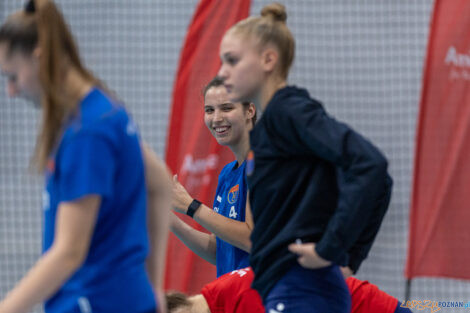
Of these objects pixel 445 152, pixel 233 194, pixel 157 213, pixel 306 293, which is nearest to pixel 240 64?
pixel 157 213

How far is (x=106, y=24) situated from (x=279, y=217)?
5.03 meters

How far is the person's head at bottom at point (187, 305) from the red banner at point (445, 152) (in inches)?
63.3

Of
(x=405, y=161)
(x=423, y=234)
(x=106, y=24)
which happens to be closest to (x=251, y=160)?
(x=423, y=234)

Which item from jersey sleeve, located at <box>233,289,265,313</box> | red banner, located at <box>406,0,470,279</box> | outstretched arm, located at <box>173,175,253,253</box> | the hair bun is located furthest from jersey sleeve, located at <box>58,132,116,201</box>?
red banner, located at <box>406,0,470,279</box>

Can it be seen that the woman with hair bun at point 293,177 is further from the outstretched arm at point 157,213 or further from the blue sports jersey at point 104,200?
the blue sports jersey at point 104,200

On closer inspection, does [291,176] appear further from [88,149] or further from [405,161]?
[405,161]

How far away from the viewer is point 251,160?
1.66 metres

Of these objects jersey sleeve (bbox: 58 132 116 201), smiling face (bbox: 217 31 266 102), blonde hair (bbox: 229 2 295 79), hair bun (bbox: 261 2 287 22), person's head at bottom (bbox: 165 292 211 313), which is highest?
hair bun (bbox: 261 2 287 22)

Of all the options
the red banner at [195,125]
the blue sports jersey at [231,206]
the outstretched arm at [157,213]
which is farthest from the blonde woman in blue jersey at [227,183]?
the red banner at [195,125]

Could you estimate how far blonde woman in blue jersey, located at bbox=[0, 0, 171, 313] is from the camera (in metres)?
1.08

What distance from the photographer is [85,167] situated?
1073mm

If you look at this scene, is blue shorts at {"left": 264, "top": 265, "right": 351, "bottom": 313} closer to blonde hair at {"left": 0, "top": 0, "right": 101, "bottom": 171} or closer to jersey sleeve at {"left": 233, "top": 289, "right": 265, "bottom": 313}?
jersey sleeve at {"left": 233, "top": 289, "right": 265, "bottom": 313}

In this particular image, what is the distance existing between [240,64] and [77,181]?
2.07 ft

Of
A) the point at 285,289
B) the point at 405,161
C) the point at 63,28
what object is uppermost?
the point at 63,28
